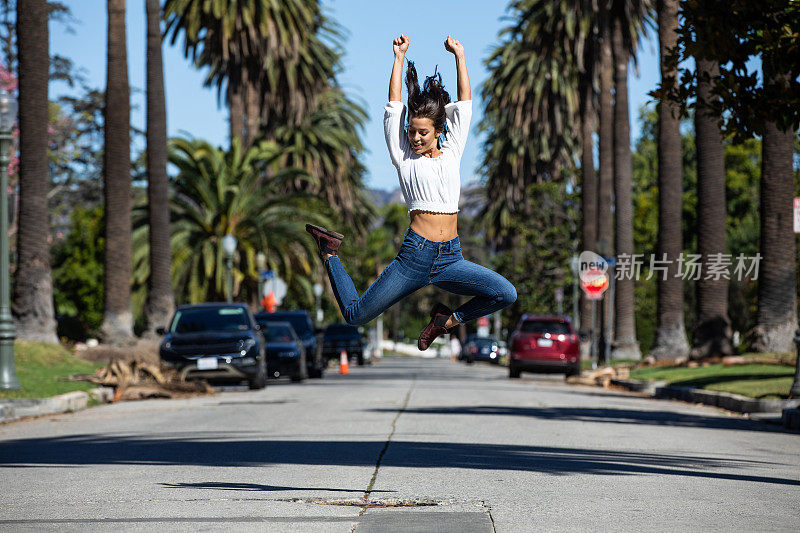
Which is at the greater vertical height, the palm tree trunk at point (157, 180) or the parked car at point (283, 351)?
the palm tree trunk at point (157, 180)

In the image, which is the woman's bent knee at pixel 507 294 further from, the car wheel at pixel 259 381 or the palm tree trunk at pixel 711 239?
the palm tree trunk at pixel 711 239

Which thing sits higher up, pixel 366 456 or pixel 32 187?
pixel 32 187

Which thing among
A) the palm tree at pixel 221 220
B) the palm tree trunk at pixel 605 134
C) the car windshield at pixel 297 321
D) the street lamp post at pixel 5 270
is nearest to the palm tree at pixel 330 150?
the palm tree at pixel 221 220

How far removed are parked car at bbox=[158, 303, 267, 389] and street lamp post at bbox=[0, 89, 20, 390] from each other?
494cm

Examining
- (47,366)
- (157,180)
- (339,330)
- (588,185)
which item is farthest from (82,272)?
(47,366)

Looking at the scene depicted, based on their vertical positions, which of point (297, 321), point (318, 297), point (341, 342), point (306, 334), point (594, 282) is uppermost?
point (594, 282)

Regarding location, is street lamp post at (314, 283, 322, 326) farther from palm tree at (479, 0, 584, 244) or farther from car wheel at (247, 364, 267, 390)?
car wheel at (247, 364, 267, 390)

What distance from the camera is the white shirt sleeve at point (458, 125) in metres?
7.00

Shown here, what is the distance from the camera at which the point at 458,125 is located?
7.02 m

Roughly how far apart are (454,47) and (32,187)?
18.2 metres

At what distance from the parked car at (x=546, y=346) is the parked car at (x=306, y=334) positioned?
226 inches

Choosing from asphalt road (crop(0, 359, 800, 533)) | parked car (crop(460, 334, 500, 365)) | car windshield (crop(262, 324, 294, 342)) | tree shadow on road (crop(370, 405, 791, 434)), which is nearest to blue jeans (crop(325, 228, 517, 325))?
asphalt road (crop(0, 359, 800, 533))

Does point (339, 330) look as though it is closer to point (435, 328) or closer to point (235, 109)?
point (235, 109)

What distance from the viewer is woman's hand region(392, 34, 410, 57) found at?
7.23 meters
